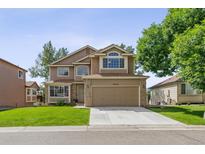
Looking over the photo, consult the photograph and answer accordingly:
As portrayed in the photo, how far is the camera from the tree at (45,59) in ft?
201

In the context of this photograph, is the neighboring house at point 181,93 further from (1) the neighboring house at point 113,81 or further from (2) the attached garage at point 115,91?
(2) the attached garage at point 115,91

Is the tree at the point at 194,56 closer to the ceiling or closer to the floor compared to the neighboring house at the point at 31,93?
closer to the ceiling

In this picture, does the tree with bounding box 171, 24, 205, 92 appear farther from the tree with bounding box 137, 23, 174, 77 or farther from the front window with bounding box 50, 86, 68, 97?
the front window with bounding box 50, 86, 68, 97

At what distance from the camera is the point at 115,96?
28.6 metres

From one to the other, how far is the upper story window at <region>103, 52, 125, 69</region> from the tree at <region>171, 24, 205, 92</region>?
33.5ft

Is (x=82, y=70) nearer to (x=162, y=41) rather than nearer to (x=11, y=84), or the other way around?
(x=11, y=84)

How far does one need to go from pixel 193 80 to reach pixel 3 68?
23.6m

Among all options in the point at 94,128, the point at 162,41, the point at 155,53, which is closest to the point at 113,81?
the point at 155,53

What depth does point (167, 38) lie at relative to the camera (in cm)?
2811

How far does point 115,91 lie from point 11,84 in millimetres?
15800

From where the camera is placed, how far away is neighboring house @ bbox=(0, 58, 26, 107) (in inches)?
1342

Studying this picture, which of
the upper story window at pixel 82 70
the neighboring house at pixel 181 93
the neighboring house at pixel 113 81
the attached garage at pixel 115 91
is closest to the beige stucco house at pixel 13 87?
the upper story window at pixel 82 70

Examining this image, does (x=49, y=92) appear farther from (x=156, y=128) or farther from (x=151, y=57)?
(x=156, y=128)

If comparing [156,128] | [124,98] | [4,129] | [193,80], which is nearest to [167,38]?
[124,98]
